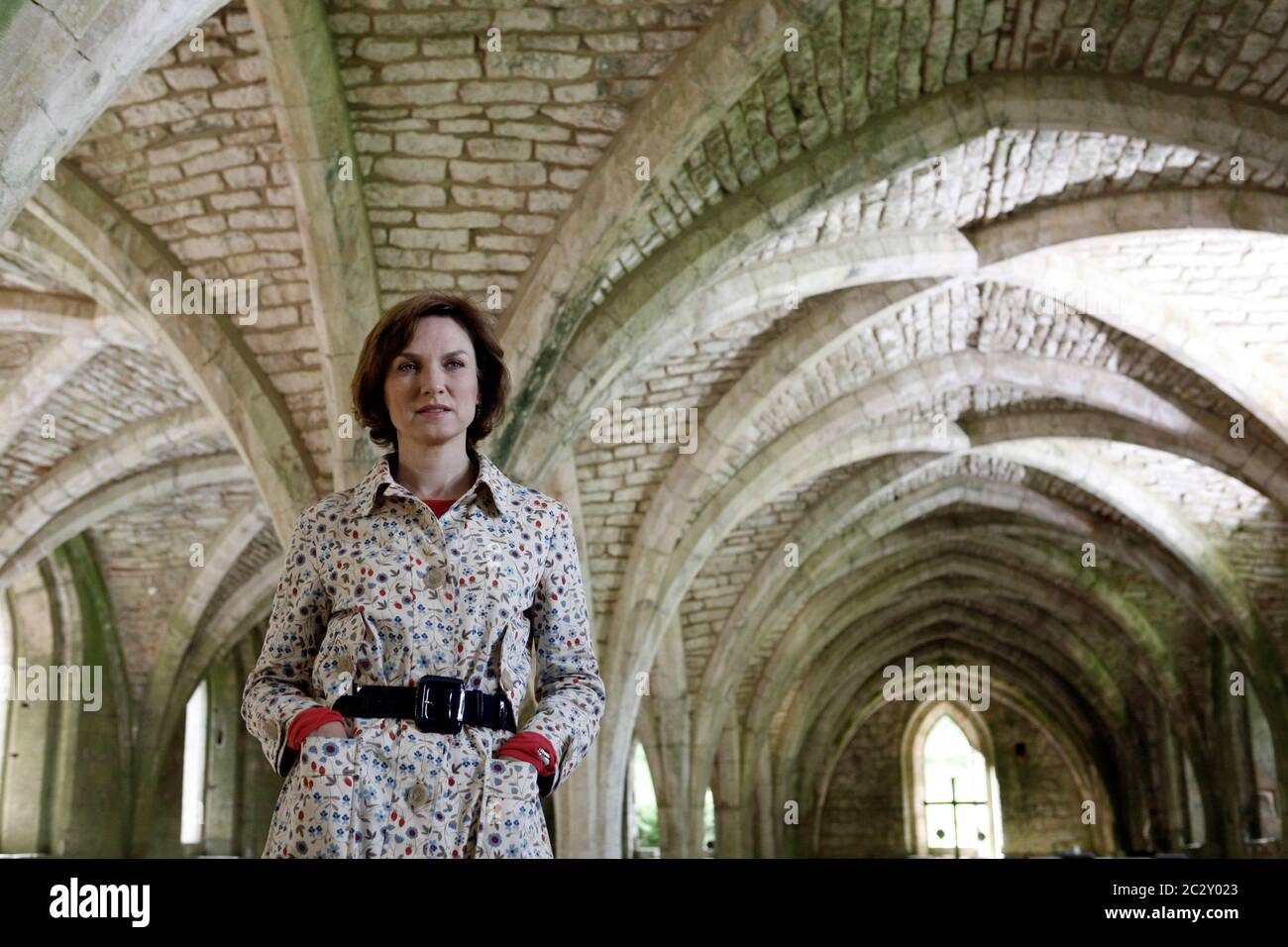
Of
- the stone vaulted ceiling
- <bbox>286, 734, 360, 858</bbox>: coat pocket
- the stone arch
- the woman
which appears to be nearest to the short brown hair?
the woman

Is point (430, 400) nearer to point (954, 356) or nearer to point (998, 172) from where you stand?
point (998, 172)

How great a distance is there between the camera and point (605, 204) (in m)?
7.21

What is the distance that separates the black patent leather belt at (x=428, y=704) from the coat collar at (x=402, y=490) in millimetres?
261

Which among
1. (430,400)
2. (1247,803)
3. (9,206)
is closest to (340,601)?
(430,400)

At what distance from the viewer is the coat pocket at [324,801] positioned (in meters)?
1.72

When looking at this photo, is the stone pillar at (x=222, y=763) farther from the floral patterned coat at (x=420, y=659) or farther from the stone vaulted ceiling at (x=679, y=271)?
the floral patterned coat at (x=420, y=659)

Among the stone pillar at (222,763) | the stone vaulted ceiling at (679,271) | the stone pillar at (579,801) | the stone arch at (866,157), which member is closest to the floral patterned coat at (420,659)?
the stone vaulted ceiling at (679,271)

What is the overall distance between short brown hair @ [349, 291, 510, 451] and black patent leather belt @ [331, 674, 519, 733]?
42 cm

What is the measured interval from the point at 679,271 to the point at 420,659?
6.57 m

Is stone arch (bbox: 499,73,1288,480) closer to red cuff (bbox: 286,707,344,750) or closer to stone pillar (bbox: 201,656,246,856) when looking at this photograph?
red cuff (bbox: 286,707,344,750)
